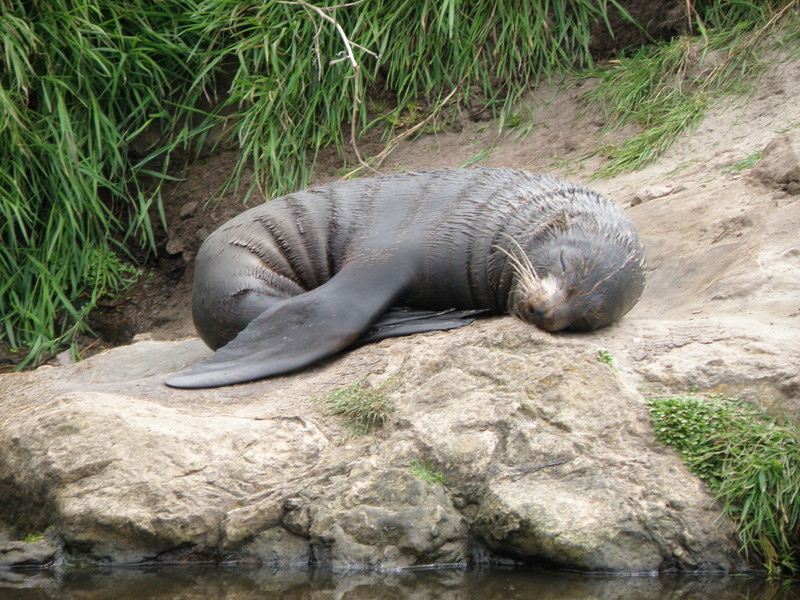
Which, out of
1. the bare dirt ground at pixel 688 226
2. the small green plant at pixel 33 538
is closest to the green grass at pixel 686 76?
the bare dirt ground at pixel 688 226

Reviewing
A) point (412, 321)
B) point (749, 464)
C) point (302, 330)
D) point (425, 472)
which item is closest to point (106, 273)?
point (302, 330)

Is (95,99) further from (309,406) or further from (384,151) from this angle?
(309,406)

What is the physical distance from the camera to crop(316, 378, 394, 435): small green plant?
12.5 feet

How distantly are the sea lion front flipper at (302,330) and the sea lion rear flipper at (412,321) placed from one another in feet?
0.24

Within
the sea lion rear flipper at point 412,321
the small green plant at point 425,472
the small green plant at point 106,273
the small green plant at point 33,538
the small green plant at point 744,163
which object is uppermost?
the small green plant at point 744,163

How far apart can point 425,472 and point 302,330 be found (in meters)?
1.18

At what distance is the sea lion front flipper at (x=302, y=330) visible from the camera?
4422 mm

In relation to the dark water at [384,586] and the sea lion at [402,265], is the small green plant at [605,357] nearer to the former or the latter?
the sea lion at [402,265]

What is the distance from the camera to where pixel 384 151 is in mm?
7254

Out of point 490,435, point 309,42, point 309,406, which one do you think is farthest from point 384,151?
point 490,435

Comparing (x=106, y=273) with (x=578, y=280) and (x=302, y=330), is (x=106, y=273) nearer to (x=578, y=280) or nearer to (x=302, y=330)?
(x=302, y=330)

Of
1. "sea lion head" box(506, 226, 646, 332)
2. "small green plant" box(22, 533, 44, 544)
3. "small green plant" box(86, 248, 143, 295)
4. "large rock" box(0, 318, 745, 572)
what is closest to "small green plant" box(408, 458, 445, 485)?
"large rock" box(0, 318, 745, 572)

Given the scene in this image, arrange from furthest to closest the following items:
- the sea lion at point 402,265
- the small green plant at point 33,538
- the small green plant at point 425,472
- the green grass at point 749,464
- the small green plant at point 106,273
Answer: the small green plant at point 106,273 → the sea lion at point 402,265 → the small green plant at point 33,538 → the small green plant at point 425,472 → the green grass at point 749,464

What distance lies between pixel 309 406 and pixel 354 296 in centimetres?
73
